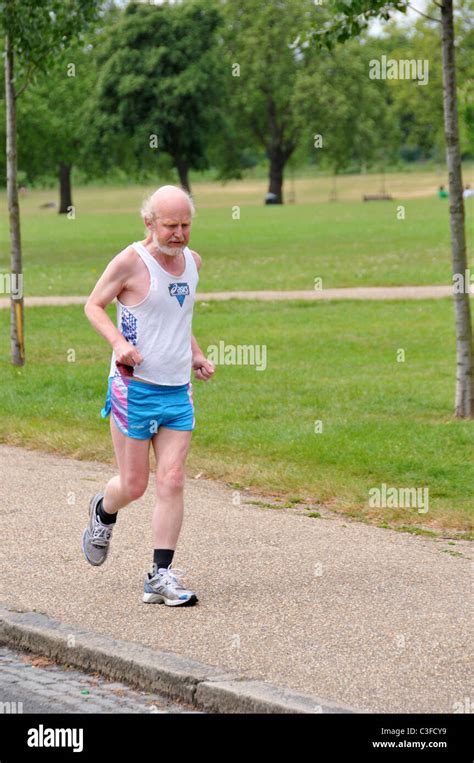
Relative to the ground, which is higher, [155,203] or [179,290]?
[155,203]

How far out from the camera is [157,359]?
6688 millimetres

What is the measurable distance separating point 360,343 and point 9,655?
11.7 metres

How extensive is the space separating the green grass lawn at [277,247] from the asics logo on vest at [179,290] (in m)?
1.53

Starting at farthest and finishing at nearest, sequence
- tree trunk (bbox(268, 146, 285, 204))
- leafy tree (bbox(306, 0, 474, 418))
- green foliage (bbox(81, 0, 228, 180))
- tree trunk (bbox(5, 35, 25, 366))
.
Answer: tree trunk (bbox(268, 146, 285, 204)), green foliage (bbox(81, 0, 228, 180)), tree trunk (bbox(5, 35, 25, 366)), leafy tree (bbox(306, 0, 474, 418))

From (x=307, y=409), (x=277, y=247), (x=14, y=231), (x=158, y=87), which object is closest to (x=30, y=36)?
(x=14, y=231)

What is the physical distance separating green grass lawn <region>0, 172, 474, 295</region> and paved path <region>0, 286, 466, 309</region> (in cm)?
124

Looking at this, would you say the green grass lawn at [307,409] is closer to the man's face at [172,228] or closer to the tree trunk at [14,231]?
the tree trunk at [14,231]

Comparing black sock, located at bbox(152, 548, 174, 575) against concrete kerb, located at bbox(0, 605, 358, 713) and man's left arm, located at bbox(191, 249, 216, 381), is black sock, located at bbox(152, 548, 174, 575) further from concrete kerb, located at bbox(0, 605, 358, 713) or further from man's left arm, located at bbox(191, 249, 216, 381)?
man's left arm, located at bbox(191, 249, 216, 381)

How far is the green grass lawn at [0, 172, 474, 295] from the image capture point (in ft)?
90.7

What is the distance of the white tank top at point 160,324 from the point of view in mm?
6656

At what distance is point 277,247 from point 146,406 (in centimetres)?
3330

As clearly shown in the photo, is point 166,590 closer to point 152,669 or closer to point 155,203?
point 152,669

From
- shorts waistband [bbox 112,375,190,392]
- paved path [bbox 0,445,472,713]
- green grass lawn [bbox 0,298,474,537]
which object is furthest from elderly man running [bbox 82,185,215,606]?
green grass lawn [bbox 0,298,474,537]

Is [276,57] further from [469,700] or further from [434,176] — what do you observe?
[469,700]
